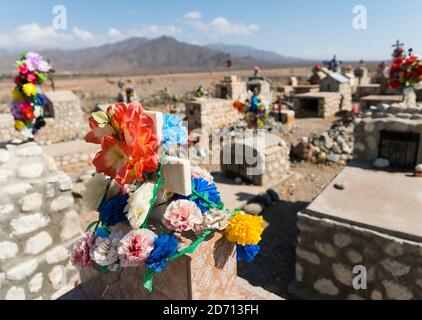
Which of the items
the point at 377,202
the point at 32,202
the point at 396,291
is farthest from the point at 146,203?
the point at 377,202

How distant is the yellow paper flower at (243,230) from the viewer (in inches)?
80.4

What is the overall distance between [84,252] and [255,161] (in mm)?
6570

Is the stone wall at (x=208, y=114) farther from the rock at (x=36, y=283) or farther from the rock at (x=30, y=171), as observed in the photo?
the rock at (x=36, y=283)

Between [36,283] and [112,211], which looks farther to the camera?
[36,283]

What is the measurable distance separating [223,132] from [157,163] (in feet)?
42.5

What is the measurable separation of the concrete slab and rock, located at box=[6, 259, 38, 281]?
11.8 ft

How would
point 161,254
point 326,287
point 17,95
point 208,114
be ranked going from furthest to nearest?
1. point 208,114
2. point 17,95
3. point 326,287
4. point 161,254

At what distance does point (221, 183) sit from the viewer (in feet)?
28.7

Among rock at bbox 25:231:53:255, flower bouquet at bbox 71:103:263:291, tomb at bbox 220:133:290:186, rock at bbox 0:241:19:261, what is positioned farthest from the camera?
tomb at bbox 220:133:290:186

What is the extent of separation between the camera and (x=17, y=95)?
5676mm

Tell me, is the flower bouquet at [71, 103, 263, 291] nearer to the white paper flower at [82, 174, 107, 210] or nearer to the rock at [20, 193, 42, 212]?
the white paper flower at [82, 174, 107, 210]

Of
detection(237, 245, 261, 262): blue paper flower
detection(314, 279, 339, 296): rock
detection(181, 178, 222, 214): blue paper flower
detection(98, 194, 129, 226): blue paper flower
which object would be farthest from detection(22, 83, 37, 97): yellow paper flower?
detection(314, 279, 339, 296): rock

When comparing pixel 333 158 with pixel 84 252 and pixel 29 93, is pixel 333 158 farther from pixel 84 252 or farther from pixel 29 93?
pixel 84 252

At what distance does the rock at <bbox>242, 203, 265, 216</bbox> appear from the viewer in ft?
22.7
